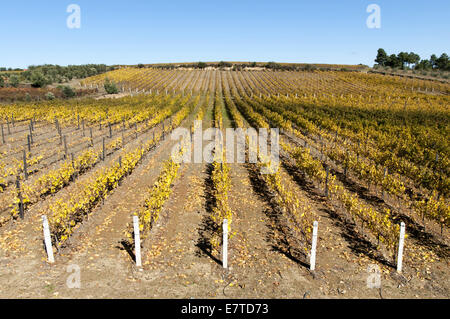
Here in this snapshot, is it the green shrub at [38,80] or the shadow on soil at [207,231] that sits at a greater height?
the green shrub at [38,80]

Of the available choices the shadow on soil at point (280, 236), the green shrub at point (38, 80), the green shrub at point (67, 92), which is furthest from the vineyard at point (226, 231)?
the green shrub at point (38, 80)

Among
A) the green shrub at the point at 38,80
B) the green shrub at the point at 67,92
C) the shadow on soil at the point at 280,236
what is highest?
the green shrub at the point at 38,80

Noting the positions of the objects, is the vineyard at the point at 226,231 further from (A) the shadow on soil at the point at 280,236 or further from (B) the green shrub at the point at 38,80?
(B) the green shrub at the point at 38,80

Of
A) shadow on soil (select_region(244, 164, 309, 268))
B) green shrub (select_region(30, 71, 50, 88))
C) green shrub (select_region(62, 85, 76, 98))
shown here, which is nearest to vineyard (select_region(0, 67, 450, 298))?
shadow on soil (select_region(244, 164, 309, 268))

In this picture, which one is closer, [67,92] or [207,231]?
[207,231]

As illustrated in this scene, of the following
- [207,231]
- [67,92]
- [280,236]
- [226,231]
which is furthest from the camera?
[67,92]

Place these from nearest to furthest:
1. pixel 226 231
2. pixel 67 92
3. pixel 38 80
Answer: pixel 226 231 < pixel 67 92 < pixel 38 80

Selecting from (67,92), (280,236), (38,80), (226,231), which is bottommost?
(280,236)

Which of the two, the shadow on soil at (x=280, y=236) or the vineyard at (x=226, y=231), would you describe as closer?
the vineyard at (x=226, y=231)

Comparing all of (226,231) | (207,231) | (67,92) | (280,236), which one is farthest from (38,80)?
(226,231)

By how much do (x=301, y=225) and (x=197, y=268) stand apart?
10.7 feet

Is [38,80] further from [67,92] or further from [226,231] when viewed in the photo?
[226,231]

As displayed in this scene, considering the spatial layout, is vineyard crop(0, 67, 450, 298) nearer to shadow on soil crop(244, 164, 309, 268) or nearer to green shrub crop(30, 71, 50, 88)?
shadow on soil crop(244, 164, 309, 268)
